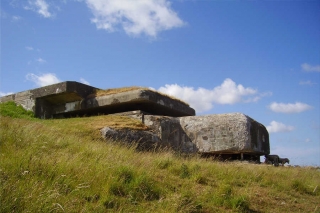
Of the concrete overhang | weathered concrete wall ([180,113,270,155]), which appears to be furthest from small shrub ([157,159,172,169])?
the concrete overhang

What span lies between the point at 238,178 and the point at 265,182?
0.52m

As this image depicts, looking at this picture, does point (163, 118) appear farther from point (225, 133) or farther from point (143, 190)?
point (143, 190)

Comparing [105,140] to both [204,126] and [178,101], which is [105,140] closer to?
[204,126]

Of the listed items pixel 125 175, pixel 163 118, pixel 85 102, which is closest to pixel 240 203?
pixel 125 175

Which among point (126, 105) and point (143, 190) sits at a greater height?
point (126, 105)

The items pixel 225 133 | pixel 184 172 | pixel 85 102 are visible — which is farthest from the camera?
pixel 85 102

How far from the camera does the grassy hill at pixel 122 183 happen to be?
3.08 m

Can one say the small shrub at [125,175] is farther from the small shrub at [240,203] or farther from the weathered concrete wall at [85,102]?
the weathered concrete wall at [85,102]

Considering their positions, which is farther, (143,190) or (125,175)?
(125,175)

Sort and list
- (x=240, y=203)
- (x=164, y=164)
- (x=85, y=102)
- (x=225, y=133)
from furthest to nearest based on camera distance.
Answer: (x=85, y=102) → (x=225, y=133) → (x=164, y=164) → (x=240, y=203)

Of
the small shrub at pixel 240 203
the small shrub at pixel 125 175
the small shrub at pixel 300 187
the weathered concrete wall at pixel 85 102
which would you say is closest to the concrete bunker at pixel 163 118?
the weathered concrete wall at pixel 85 102

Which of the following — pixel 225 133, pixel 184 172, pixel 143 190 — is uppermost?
pixel 225 133

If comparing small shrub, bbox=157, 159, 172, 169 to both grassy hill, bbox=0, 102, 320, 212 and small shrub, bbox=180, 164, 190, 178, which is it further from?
small shrub, bbox=180, 164, 190, 178

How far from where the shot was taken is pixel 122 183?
4.04 meters
